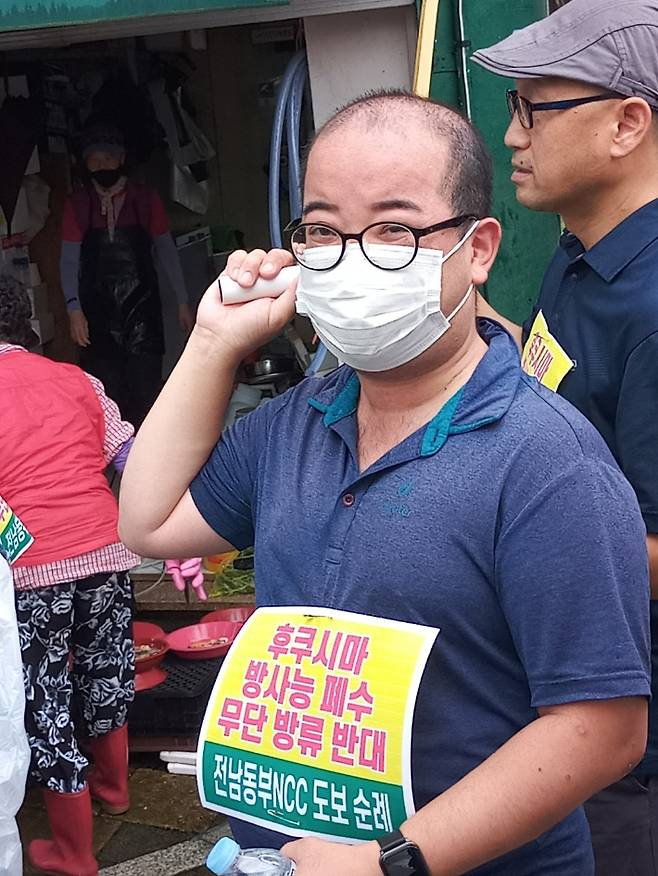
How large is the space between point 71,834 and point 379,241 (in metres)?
2.82

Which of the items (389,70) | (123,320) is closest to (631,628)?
(389,70)

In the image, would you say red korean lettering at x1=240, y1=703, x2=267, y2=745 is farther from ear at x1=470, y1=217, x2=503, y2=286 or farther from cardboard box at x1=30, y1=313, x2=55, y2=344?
cardboard box at x1=30, y1=313, x2=55, y2=344

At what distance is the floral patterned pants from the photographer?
3611 millimetres

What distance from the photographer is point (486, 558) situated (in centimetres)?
140

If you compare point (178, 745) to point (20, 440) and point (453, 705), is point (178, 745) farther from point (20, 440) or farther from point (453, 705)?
point (453, 705)

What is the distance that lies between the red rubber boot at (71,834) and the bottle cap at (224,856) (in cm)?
235

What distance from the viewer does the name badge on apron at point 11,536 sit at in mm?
3205

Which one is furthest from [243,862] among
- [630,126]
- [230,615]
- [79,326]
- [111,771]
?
[79,326]

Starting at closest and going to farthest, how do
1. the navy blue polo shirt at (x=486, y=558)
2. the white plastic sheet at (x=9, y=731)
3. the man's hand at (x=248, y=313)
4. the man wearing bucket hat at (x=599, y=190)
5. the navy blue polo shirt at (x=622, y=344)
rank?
the navy blue polo shirt at (x=486, y=558) → the man's hand at (x=248, y=313) → the navy blue polo shirt at (x=622, y=344) → the man wearing bucket hat at (x=599, y=190) → the white plastic sheet at (x=9, y=731)

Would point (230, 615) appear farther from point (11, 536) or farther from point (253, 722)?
point (253, 722)

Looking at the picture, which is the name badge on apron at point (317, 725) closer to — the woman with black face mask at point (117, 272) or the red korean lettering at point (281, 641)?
the red korean lettering at point (281, 641)

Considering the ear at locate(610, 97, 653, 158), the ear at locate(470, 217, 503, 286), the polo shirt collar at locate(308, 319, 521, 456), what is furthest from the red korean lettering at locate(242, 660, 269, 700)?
the ear at locate(610, 97, 653, 158)

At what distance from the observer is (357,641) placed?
144 cm

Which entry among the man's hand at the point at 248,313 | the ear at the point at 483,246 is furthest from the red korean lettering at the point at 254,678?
the ear at the point at 483,246
